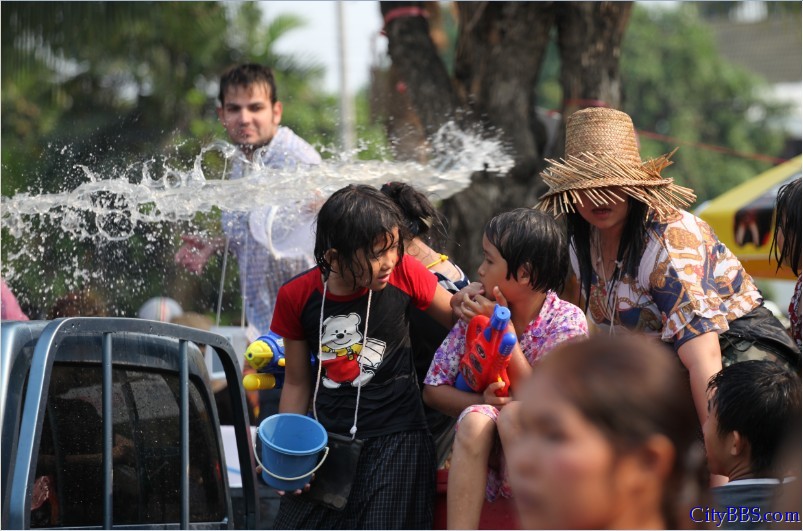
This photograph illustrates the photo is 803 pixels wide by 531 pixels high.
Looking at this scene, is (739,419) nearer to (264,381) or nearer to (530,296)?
(530,296)

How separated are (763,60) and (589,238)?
48.6m

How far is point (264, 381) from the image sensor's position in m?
3.64

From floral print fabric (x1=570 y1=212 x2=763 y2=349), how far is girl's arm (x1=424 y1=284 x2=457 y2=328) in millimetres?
531

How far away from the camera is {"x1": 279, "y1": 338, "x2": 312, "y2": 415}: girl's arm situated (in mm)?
3383

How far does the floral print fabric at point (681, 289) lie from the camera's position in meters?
3.29

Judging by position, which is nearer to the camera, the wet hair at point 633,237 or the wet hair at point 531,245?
the wet hair at point 531,245

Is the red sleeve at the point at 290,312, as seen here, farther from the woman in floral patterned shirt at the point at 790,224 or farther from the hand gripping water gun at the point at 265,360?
the woman in floral patterned shirt at the point at 790,224

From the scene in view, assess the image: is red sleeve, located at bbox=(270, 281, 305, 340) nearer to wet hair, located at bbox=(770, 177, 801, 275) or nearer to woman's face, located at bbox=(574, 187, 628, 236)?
woman's face, located at bbox=(574, 187, 628, 236)

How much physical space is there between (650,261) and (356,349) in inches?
38.2

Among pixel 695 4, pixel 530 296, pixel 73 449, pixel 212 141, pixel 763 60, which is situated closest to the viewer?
pixel 73 449

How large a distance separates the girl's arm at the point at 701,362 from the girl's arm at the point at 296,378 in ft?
3.83

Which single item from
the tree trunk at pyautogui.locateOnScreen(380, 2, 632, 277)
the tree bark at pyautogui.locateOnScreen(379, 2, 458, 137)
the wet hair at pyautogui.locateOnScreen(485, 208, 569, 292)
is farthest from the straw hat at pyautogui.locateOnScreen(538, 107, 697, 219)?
the tree bark at pyautogui.locateOnScreen(379, 2, 458, 137)

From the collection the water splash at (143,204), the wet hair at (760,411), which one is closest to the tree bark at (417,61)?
the water splash at (143,204)

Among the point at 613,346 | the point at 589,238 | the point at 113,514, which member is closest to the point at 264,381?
the point at 113,514
